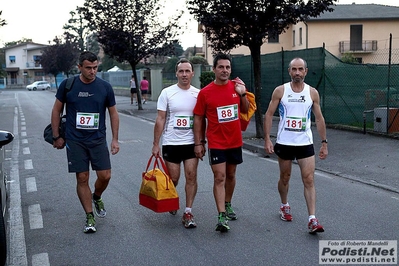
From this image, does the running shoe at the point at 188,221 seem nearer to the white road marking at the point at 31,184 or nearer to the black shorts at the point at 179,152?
the black shorts at the point at 179,152

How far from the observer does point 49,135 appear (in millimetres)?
6316

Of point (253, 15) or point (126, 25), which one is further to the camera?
point (126, 25)

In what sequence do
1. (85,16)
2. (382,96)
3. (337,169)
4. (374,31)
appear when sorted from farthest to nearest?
(374,31)
(85,16)
(382,96)
(337,169)

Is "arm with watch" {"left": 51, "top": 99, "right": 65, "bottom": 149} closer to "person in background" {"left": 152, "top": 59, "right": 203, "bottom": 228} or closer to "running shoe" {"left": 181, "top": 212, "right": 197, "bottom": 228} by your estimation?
"person in background" {"left": 152, "top": 59, "right": 203, "bottom": 228}

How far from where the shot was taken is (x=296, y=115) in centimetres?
613

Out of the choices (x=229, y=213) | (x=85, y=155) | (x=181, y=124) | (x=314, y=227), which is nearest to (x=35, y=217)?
(x=85, y=155)

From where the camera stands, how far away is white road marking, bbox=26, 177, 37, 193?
8.58 m

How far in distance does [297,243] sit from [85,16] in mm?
22363

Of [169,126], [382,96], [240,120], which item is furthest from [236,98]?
[382,96]

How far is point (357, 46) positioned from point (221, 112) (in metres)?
48.3

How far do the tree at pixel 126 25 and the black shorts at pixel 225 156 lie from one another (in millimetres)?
20699

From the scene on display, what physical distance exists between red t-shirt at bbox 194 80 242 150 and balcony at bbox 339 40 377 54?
46.9m

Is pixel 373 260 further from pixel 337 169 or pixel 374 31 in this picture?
pixel 374 31

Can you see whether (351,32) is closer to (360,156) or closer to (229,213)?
(360,156)
